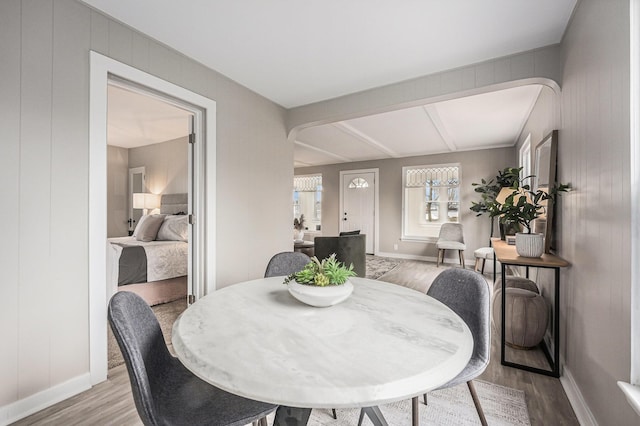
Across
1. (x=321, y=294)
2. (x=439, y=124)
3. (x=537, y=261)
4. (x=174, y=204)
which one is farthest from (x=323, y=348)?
(x=174, y=204)

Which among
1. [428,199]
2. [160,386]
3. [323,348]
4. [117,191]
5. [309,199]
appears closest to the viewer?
[323,348]

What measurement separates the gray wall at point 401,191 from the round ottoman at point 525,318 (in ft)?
13.1

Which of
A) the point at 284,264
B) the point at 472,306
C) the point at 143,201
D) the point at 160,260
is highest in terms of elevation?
the point at 143,201

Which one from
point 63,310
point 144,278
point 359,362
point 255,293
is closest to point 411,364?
point 359,362

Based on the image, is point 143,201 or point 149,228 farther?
point 143,201

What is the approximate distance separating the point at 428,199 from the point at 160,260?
562cm

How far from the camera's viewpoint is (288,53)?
2.45 m

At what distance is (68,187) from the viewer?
72.2 inches

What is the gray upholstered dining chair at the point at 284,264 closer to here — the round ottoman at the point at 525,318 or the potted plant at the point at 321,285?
the potted plant at the point at 321,285

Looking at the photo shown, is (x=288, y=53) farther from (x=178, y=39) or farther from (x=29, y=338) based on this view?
(x=29, y=338)

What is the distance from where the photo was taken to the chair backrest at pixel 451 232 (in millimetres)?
6020

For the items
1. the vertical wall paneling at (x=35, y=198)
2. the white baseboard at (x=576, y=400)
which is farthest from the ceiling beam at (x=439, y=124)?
the vertical wall paneling at (x=35, y=198)

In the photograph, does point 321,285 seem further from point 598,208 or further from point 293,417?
point 598,208

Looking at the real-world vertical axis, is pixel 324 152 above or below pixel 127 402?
above
